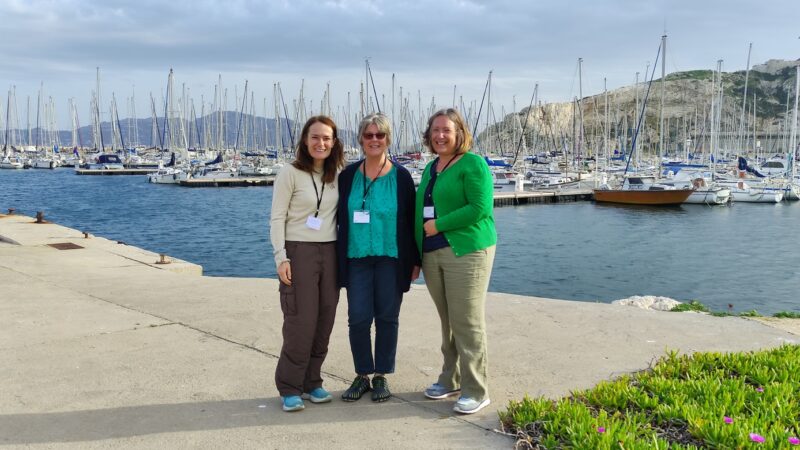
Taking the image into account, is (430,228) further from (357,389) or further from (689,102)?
(689,102)

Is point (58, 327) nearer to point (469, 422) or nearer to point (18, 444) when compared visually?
point (18, 444)

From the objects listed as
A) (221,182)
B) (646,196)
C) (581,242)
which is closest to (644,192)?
(646,196)

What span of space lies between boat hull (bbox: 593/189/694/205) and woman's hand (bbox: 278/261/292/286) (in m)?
46.7

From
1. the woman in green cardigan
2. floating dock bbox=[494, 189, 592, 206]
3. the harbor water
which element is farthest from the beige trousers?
floating dock bbox=[494, 189, 592, 206]

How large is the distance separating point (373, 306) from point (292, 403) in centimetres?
83

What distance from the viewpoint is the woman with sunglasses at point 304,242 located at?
4.41m

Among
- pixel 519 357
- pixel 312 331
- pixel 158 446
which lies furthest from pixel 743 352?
pixel 158 446

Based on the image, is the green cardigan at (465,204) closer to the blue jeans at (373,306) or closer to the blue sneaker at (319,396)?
the blue jeans at (373,306)

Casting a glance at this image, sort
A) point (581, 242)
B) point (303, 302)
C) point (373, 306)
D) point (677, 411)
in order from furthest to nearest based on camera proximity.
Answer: point (581, 242) < point (373, 306) < point (303, 302) < point (677, 411)

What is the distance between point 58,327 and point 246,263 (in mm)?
18937

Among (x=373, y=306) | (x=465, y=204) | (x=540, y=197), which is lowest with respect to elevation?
(x=540, y=197)

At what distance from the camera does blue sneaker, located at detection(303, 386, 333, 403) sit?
4602mm

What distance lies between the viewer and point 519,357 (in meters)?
5.69

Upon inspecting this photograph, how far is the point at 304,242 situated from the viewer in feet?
14.6
